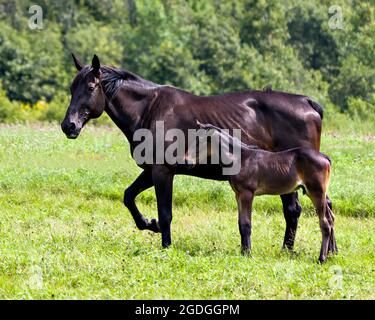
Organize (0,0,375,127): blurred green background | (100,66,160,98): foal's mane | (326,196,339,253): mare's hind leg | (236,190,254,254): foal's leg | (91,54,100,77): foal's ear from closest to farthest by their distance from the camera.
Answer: (236,190,254,254): foal's leg, (326,196,339,253): mare's hind leg, (91,54,100,77): foal's ear, (100,66,160,98): foal's mane, (0,0,375,127): blurred green background

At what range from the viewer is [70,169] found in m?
17.9

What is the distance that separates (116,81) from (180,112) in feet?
3.15

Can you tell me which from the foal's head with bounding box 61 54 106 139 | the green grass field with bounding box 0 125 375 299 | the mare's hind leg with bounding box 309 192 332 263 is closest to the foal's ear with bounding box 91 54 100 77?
the foal's head with bounding box 61 54 106 139

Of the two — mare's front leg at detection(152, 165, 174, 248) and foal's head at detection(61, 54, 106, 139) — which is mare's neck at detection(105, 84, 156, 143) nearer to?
foal's head at detection(61, 54, 106, 139)

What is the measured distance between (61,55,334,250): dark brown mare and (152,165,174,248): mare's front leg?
0.6 inches

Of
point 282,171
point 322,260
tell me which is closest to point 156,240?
point 282,171

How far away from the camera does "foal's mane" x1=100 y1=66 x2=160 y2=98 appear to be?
11.4m

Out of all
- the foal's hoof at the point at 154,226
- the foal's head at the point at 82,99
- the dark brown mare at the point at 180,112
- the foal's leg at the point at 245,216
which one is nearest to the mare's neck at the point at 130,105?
the dark brown mare at the point at 180,112

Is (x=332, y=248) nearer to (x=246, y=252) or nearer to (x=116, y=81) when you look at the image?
(x=246, y=252)

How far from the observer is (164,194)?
11086 mm

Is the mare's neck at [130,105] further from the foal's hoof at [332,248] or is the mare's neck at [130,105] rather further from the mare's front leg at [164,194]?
the foal's hoof at [332,248]

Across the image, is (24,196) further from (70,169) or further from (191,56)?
(191,56)
